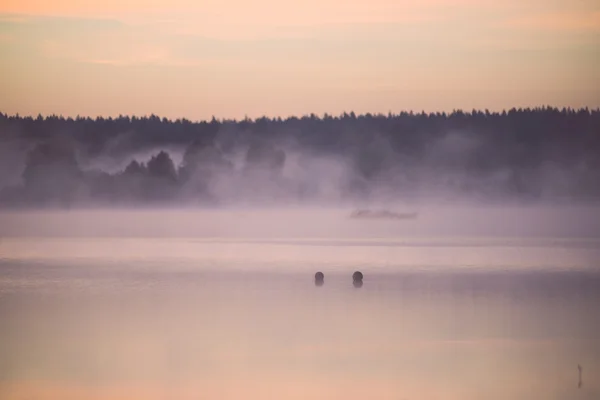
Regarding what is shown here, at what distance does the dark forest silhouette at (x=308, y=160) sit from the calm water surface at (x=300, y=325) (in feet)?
17.5

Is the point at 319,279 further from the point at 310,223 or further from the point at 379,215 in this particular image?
the point at 379,215

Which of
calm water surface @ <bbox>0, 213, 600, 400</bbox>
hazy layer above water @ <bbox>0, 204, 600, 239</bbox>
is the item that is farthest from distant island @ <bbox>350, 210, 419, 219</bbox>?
calm water surface @ <bbox>0, 213, 600, 400</bbox>

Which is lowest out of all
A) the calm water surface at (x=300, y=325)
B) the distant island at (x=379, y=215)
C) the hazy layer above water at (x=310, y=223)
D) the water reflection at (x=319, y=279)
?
the calm water surface at (x=300, y=325)

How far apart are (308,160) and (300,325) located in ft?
58.8

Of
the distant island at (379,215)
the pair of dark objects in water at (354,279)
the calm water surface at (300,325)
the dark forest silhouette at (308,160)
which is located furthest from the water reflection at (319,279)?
the distant island at (379,215)

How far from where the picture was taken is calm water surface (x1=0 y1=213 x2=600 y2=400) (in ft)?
26.7

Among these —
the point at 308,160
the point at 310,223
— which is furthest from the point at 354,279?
the point at 310,223

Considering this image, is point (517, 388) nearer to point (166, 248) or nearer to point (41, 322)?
point (41, 322)

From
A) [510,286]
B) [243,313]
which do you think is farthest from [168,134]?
[243,313]

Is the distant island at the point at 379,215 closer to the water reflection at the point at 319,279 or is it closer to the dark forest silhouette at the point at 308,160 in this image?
the dark forest silhouette at the point at 308,160

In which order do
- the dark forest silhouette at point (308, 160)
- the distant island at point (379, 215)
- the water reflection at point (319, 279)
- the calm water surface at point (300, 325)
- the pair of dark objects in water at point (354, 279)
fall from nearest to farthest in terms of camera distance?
the calm water surface at point (300, 325) < the pair of dark objects in water at point (354, 279) < the water reflection at point (319, 279) < the dark forest silhouette at point (308, 160) < the distant island at point (379, 215)

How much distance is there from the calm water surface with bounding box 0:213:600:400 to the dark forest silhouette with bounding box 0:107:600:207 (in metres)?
5.34

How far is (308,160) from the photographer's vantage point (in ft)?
92.7

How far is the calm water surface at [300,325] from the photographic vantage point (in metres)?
8.12
